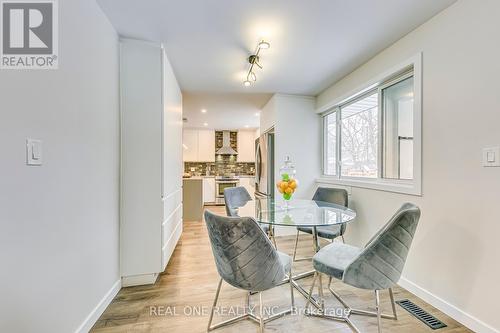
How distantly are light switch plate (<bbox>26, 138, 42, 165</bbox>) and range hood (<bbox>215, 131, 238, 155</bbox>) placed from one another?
587 centimetres

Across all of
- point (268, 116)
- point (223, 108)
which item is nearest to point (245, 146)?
point (223, 108)

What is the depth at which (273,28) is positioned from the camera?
193cm

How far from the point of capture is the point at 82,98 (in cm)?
150

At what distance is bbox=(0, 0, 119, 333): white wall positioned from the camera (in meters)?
1.00

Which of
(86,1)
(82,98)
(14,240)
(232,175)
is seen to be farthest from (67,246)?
(232,175)

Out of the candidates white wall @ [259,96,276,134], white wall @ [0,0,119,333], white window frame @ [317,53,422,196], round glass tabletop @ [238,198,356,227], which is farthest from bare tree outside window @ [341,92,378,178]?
white wall @ [0,0,119,333]

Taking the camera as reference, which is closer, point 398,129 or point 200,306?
point 200,306

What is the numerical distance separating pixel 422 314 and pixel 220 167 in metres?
6.29

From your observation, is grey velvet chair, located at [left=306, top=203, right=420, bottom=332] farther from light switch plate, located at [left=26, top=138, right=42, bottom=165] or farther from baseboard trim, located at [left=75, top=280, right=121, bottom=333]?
light switch plate, located at [left=26, top=138, right=42, bottom=165]

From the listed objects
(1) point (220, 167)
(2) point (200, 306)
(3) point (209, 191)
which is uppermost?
(1) point (220, 167)

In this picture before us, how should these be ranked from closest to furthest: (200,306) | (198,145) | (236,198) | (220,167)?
(200,306) → (236,198) → (198,145) → (220,167)

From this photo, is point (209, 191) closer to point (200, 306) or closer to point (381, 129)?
point (200, 306)

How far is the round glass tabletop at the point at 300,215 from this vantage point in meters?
1.73

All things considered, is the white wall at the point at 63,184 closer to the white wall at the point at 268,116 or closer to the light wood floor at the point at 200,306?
the light wood floor at the point at 200,306
